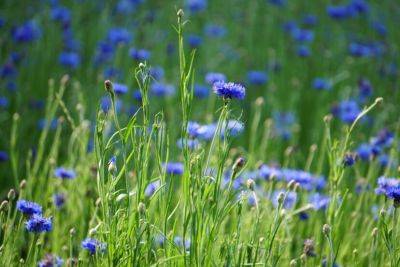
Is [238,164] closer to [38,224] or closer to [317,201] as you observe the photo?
[38,224]

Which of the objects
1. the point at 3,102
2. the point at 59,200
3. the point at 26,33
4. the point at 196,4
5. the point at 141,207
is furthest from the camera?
the point at 196,4

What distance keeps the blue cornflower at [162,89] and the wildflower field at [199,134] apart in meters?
0.02

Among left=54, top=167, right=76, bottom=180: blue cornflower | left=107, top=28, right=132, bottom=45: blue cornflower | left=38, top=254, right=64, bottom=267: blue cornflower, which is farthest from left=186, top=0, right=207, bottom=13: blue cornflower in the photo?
left=38, top=254, right=64, bottom=267: blue cornflower

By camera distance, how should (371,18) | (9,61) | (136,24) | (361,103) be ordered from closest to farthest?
(9,61), (361,103), (136,24), (371,18)

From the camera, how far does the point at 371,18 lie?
5.42m

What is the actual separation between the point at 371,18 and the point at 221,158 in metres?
3.96

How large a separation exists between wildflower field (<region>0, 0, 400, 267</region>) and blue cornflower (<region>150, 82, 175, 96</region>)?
2 centimetres

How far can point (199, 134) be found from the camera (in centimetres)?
263

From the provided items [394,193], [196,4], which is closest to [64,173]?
[394,193]

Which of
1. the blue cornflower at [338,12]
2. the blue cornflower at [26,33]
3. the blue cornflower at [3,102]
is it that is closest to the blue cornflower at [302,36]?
the blue cornflower at [338,12]

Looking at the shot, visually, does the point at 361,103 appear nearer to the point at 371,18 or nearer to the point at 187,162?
the point at 371,18

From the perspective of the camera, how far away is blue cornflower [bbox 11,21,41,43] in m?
4.04

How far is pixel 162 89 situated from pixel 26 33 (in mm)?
874

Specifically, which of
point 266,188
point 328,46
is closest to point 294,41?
point 328,46
